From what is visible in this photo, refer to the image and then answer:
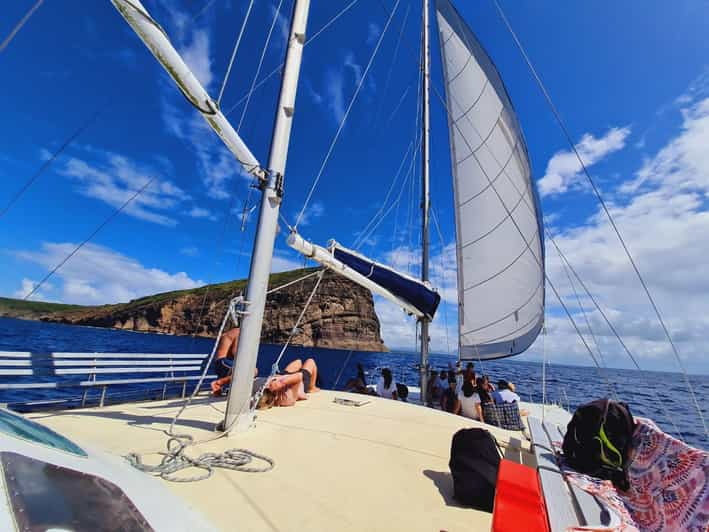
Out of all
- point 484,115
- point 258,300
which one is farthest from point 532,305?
point 258,300

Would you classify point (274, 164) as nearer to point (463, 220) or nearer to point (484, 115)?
point (463, 220)

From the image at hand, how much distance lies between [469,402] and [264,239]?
16.2ft

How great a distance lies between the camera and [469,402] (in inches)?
245

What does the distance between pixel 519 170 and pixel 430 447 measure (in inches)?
328

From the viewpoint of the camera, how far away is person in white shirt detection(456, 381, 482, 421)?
20.1ft

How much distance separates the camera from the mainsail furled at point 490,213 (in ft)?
28.0

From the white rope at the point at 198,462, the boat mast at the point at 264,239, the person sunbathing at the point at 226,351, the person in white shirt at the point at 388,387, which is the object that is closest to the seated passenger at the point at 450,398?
the person in white shirt at the point at 388,387

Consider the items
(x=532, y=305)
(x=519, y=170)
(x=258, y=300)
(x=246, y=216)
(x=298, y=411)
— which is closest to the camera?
(x=258, y=300)

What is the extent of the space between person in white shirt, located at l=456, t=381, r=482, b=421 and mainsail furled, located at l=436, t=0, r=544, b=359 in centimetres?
231

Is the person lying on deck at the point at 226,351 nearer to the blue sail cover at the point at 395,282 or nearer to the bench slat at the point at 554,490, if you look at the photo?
the blue sail cover at the point at 395,282

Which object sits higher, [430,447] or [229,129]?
[229,129]

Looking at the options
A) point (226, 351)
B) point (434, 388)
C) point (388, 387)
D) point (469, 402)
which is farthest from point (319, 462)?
point (434, 388)

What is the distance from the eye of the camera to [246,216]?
450cm

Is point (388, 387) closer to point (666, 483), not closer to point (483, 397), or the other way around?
point (483, 397)
